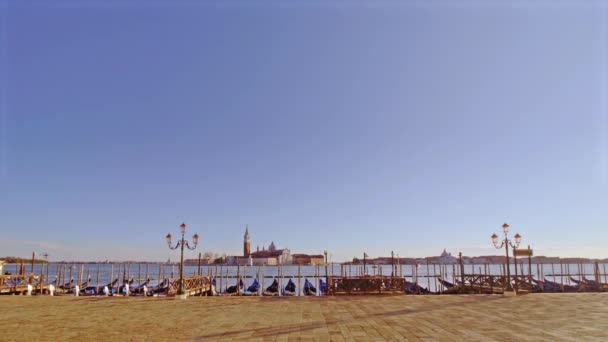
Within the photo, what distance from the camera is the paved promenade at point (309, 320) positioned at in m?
9.78

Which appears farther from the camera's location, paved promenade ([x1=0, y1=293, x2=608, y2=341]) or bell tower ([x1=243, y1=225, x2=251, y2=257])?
bell tower ([x1=243, y1=225, x2=251, y2=257])

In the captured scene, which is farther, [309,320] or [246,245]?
[246,245]

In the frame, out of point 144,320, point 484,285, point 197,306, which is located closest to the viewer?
point 144,320

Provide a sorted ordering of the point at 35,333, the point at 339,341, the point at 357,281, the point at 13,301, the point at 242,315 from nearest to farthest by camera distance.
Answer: the point at 339,341, the point at 35,333, the point at 242,315, the point at 13,301, the point at 357,281

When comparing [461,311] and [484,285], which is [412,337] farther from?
[484,285]

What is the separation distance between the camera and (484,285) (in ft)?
→ 87.4

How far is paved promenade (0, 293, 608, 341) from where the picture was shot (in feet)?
32.1

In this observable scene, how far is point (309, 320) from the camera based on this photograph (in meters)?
12.1

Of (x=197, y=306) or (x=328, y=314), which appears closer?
(x=328, y=314)

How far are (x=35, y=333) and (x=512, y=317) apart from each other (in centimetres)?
1384

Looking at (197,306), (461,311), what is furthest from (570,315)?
(197,306)

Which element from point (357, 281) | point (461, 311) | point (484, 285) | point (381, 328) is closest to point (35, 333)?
point (381, 328)

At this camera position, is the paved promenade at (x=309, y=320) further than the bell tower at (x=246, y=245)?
No

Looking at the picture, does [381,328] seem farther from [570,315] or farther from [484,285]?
[484,285]
